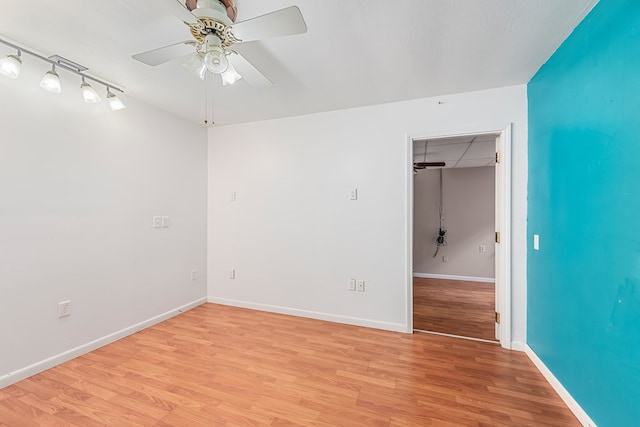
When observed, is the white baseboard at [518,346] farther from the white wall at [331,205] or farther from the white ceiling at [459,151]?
the white ceiling at [459,151]

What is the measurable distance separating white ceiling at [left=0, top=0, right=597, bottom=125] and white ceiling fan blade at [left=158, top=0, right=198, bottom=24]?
285mm

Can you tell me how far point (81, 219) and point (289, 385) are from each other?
2284mm

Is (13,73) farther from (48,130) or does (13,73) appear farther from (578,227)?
(578,227)

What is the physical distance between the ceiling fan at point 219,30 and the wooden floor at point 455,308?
2993mm

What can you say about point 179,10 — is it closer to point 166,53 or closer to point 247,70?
point 166,53

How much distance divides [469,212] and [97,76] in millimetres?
5916

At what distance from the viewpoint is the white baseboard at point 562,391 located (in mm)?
1497

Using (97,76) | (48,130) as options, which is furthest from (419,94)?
(48,130)

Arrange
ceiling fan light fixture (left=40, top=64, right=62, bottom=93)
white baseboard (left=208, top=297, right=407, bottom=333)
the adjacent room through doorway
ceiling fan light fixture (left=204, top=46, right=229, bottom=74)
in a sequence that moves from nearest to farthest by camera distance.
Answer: ceiling fan light fixture (left=204, top=46, right=229, bottom=74) → ceiling fan light fixture (left=40, top=64, right=62, bottom=93) → white baseboard (left=208, top=297, right=407, bottom=333) → the adjacent room through doorway

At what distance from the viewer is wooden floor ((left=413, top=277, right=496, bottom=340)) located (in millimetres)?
2850

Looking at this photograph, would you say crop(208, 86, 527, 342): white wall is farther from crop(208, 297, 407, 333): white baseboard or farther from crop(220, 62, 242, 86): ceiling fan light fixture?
crop(220, 62, 242, 86): ceiling fan light fixture

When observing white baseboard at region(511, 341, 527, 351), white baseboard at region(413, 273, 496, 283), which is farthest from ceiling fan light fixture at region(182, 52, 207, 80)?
white baseboard at region(413, 273, 496, 283)

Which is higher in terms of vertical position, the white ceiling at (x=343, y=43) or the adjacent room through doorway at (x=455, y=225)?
the white ceiling at (x=343, y=43)

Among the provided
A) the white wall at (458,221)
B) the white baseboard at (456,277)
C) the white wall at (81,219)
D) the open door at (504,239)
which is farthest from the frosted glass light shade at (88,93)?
the white baseboard at (456,277)
